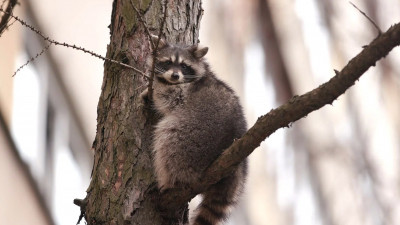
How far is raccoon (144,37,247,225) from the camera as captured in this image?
14.1ft

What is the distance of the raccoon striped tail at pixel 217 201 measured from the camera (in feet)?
14.5

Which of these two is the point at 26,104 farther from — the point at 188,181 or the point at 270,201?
the point at 188,181

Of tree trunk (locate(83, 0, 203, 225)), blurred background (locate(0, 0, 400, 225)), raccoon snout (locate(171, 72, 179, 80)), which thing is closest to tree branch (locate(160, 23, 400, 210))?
tree trunk (locate(83, 0, 203, 225))

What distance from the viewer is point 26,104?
8594mm

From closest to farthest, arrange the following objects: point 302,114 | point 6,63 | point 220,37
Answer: point 302,114
point 6,63
point 220,37

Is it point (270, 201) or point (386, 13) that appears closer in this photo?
point (386, 13)

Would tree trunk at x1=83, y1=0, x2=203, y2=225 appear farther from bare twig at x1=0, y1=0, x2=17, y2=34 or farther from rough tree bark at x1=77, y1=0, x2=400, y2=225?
bare twig at x1=0, y1=0, x2=17, y2=34

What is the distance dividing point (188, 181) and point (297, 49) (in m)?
4.57

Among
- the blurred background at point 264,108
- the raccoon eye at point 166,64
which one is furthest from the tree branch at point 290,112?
the blurred background at point 264,108

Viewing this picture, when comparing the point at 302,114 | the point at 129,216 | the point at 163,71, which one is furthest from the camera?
the point at 163,71

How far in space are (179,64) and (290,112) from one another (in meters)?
1.36

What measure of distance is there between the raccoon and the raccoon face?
6 centimetres

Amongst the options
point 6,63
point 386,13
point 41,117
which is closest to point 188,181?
point 386,13

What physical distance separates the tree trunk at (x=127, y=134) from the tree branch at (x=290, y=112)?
0.42ft
